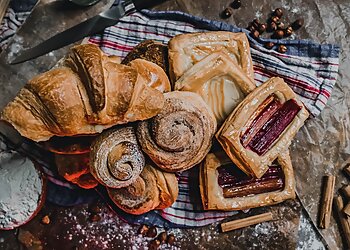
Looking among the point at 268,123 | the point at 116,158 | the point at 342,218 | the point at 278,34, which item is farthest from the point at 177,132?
the point at 342,218

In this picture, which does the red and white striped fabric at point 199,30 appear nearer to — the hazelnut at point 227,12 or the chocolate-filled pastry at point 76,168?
the hazelnut at point 227,12

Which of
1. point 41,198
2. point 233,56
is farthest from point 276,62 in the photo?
point 41,198

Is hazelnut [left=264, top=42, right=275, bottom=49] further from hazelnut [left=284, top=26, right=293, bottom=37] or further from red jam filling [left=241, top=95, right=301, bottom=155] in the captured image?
red jam filling [left=241, top=95, right=301, bottom=155]

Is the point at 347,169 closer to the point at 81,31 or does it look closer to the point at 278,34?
the point at 278,34

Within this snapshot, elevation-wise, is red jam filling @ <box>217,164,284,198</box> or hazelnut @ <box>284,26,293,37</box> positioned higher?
hazelnut @ <box>284,26,293,37</box>

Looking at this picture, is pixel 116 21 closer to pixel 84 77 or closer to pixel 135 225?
pixel 84 77

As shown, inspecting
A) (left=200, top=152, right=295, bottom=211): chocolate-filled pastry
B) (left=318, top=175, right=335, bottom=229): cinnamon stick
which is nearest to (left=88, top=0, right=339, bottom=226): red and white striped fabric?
(left=200, top=152, right=295, bottom=211): chocolate-filled pastry
